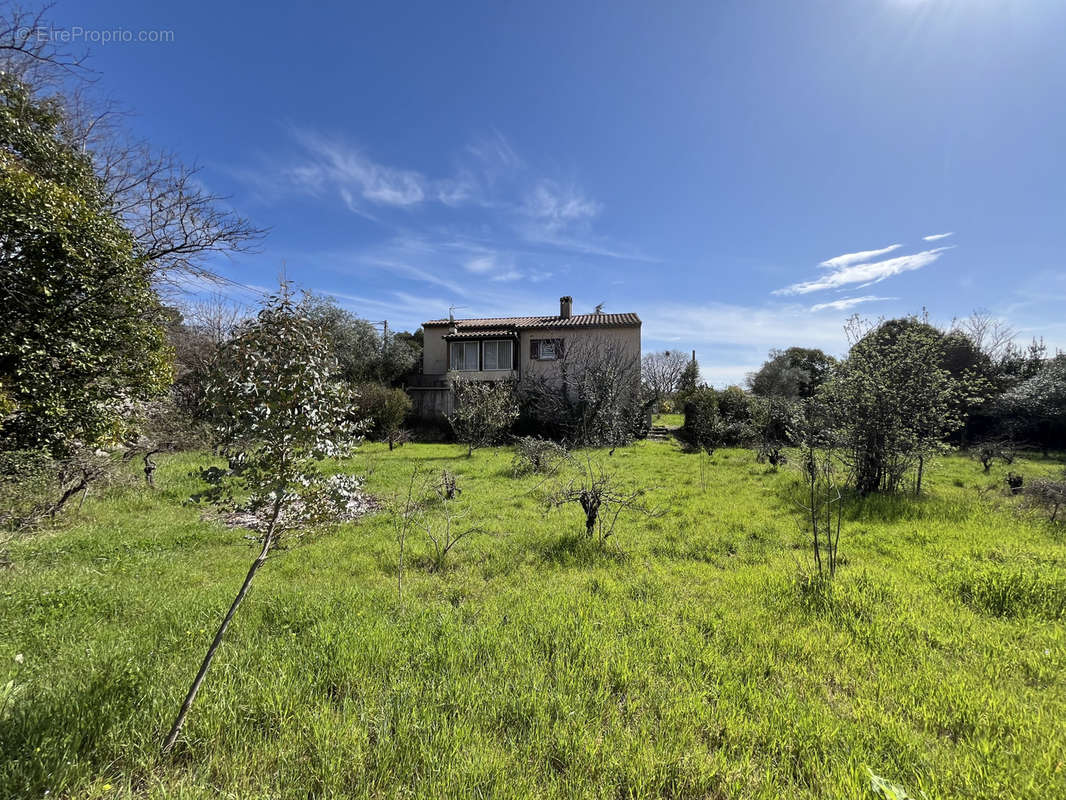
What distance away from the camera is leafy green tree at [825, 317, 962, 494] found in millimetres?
8156

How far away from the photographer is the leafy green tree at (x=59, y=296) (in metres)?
5.40

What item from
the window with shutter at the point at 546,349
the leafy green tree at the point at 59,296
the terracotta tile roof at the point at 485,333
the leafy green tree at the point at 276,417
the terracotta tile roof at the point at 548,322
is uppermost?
the terracotta tile roof at the point at 548,322

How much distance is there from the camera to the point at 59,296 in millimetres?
5797

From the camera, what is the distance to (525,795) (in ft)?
6.63

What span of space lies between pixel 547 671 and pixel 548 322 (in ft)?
70.4

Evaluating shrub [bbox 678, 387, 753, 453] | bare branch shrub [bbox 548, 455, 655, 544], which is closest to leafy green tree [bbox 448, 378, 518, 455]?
bare branch shrub [bbox 548, 455, 655, 544]

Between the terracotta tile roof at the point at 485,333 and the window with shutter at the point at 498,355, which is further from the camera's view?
the window with shutter at the point at 498,355

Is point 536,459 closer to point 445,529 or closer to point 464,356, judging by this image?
point 445,529

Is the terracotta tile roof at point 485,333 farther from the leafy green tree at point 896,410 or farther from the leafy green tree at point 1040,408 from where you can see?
the leafy green tree at point 1040,408

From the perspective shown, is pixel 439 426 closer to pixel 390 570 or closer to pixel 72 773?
pixel 390 570

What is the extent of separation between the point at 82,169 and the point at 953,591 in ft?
47.0

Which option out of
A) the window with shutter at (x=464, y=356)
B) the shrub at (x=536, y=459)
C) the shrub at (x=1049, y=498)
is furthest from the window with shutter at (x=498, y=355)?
the shrub at (x=1049, y=498)

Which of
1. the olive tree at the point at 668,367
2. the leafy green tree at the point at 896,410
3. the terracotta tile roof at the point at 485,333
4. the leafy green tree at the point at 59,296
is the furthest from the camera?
the olive tree at the point at 668,367

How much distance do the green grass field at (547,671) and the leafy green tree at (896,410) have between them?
8.43 feet
